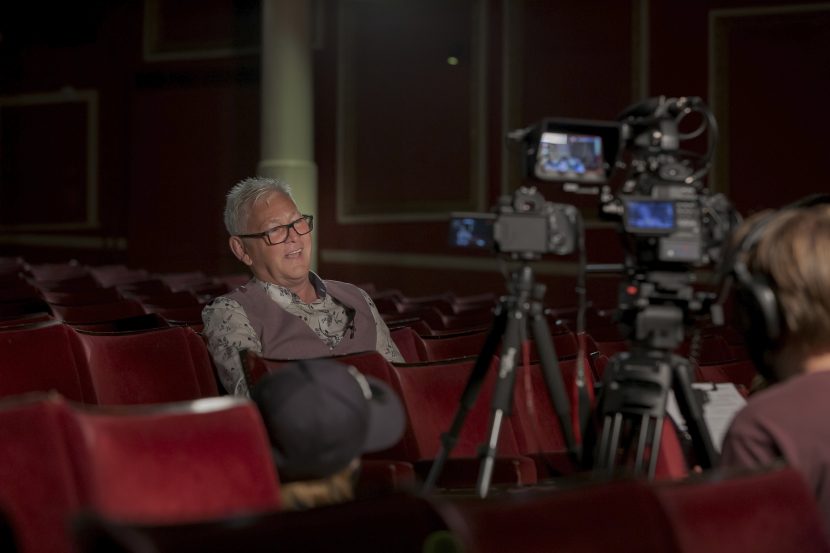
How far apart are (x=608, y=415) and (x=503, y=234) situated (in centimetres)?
16

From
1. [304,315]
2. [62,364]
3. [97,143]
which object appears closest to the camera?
[62,364]

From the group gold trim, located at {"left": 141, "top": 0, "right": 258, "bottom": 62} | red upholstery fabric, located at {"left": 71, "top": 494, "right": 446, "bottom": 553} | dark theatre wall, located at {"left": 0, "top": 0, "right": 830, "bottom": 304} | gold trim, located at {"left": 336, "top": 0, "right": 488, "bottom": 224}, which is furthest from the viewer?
gold trim, located at {"left": 141, "top": 0, "right": 258, "bottom": 62}

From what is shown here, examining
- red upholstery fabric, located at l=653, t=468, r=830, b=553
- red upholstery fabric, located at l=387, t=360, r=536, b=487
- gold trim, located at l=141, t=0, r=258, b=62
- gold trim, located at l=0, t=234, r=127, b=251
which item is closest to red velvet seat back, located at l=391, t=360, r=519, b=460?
red upholstery fabric, located at l=387, t=360, r=536, b=487

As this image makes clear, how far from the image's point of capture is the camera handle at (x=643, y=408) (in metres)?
0.89

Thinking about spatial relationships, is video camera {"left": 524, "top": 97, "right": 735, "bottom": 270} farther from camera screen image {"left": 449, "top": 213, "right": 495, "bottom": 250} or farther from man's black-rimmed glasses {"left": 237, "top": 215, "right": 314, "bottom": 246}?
man's black-rimmed glasses {"left": 237, "top": 215, "right": 314, "bottom": 246}

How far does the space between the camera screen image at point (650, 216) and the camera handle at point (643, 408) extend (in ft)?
0.31

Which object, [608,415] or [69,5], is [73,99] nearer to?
[69,5]

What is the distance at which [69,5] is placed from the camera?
15.3 ft

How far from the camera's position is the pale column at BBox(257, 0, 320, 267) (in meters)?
3.70

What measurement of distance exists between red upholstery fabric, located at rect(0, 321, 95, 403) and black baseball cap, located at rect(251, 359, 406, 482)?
48 centimetres

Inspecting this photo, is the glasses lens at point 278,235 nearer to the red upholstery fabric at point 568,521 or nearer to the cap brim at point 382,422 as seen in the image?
the cap brim at point 382,422

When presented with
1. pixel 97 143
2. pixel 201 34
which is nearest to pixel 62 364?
pixel 201 34

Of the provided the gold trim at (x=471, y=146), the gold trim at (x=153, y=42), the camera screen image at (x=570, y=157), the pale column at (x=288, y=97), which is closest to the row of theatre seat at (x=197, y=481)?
the camera screen image at (x=570, y=157)

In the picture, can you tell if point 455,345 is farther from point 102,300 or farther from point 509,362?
point 102,300
